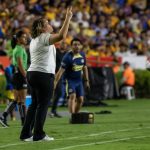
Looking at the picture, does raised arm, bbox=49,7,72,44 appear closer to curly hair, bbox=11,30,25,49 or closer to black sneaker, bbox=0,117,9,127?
curly hair, bbox=11,30,25,49

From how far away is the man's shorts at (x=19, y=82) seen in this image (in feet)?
56.0

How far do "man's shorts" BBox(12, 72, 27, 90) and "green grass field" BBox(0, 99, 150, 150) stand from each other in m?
0.86

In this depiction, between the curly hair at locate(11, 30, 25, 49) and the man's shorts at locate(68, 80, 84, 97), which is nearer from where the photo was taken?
the curly hair at locate(11, 30, 25, 49)

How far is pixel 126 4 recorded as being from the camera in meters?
38.6

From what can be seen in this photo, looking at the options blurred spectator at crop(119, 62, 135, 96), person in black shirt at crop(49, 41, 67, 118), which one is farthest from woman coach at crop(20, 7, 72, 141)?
blurred spectator at crop(119, 62, 135, 96)

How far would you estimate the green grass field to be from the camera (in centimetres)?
1269

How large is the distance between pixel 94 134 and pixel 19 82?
9.55ft

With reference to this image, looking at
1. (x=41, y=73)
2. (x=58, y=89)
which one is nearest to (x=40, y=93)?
(x=41, y=73)

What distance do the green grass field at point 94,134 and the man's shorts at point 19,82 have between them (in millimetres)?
856

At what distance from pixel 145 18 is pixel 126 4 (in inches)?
49.6

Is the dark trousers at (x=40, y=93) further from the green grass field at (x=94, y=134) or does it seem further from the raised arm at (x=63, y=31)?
the raised arm at (x=63, y=31)

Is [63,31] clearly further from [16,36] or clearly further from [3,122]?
[3,122]

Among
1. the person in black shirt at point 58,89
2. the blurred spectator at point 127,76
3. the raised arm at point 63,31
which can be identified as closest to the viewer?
the raised arm at point 63,31

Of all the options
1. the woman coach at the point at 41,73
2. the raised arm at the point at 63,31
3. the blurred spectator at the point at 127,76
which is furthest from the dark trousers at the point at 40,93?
the blurred spectator at the point at 127,76
